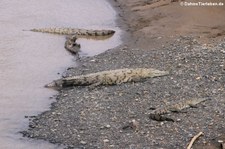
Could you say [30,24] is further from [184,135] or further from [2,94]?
[184,135]

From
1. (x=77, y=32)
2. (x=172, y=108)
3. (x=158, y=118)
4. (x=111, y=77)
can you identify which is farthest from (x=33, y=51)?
(x=158, y=118)

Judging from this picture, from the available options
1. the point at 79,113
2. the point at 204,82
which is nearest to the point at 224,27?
the point at 204,82

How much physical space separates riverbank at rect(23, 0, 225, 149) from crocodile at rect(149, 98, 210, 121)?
4.9 inches

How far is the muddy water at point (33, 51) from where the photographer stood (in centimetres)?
1050

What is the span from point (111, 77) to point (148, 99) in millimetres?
1541

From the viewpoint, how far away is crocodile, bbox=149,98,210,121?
31.2ft

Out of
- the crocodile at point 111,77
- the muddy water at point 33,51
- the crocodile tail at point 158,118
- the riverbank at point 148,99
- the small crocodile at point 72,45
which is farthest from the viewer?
the small crocodile at point 72,45

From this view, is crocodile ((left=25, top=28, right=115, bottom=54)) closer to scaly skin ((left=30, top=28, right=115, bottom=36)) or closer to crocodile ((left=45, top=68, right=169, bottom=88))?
scaly skin ((left=30, top=28, right=115, bottom=36))

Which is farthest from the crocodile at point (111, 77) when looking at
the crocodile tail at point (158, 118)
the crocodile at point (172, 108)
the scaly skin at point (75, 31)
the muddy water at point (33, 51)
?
the scaly skin at point (75, 31)

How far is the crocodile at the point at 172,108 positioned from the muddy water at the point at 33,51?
2.06 meters

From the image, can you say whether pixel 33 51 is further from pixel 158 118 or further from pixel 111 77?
pixel 158 118

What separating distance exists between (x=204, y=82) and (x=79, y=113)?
286cm

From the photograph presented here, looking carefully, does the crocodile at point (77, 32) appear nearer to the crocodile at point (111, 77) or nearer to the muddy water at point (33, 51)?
the muddy water at point (33, 51)

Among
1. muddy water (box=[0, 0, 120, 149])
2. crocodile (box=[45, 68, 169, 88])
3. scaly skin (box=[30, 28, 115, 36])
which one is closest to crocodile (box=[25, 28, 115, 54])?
scaly skin (box=[30, 28, 115, 36])
